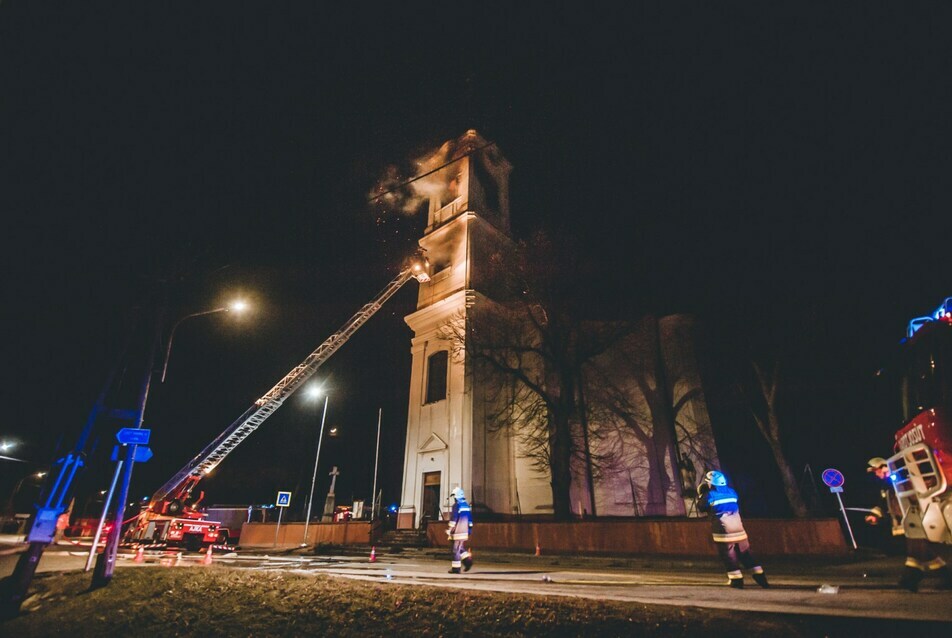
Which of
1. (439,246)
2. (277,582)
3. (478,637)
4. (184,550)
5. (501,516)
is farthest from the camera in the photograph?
(439,246)

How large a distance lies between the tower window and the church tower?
0.21 feet

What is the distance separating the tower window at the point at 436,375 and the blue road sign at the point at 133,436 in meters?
20.0

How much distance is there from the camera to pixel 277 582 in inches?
294

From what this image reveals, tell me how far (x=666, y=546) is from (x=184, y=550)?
63.1 ft

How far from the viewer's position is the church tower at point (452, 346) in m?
25.3

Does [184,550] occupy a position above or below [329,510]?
below

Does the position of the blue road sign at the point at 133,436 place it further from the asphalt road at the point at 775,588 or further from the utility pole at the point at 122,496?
the asphalt road at the point at 775,588

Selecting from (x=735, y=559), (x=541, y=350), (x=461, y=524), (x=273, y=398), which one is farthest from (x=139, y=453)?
(x=273, y=398)

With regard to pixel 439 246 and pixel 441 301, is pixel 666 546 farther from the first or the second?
pixel 439 246

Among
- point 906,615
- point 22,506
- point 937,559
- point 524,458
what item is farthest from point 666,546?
point 22,506

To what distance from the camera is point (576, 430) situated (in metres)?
25.8

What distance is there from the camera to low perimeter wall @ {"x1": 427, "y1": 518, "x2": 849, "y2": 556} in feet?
39.4

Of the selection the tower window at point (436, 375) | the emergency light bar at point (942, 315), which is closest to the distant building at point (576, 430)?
the tower window at point (436, 375)

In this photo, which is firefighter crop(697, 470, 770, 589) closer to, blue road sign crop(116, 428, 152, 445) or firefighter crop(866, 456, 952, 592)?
firefighter crop(866, 456, 952, 592)
